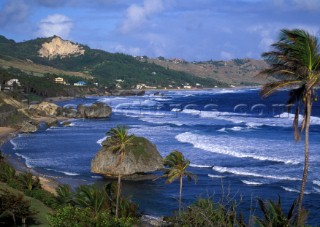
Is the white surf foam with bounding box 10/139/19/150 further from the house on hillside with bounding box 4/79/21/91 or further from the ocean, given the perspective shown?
the house on hillside with bounding box 4/79/21/91

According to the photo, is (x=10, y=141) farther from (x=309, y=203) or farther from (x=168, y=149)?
(x=309, y=203)

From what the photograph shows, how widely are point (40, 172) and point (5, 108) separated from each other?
41040 mm

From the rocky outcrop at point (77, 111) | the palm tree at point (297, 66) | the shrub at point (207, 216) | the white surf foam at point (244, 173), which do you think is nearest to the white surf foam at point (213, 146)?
the white surf foam at point (244, 173)

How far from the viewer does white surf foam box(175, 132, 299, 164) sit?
147ft

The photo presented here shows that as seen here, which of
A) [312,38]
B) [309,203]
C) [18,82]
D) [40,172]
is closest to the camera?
[312,38]

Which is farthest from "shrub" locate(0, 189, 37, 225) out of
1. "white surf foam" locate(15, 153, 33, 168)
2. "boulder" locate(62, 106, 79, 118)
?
"boulder" locate(62, 106, 79, 118)

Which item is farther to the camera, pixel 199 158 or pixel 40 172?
pixel 199 158

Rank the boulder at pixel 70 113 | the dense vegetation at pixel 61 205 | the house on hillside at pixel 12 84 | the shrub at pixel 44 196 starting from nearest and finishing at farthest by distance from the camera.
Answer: the dense vegetation at pixel 61 205
the shrub at pixel 44 196
the boulder at pixel 70 113
the house on hillside at pixel 12 84

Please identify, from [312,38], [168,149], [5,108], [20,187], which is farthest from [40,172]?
[5,108]

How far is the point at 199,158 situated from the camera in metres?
46.2

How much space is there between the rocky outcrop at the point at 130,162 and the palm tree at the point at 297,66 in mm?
24133

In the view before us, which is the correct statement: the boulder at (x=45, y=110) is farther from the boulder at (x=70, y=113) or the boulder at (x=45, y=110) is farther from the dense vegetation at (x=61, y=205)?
the dense vegetation at (x=61, y=205)

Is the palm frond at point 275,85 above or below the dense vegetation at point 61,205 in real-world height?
above

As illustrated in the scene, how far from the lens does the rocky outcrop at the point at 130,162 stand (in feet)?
127
